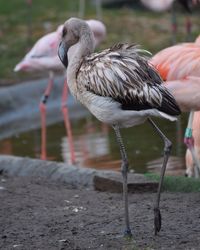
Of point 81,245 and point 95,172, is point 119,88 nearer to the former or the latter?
point 81,245

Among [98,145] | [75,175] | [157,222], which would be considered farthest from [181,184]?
[98,145]

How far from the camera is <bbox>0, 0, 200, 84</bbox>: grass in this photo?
1427cm

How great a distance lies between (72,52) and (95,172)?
1.58 metres

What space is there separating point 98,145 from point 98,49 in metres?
5.27

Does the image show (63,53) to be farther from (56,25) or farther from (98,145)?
(56,25)

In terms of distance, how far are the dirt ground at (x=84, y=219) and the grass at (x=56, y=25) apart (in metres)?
6.47

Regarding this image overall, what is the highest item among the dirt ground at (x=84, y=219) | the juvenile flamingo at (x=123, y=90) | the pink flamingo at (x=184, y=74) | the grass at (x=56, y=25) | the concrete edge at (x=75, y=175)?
the juvenile flamingo at (x=123, y=90)

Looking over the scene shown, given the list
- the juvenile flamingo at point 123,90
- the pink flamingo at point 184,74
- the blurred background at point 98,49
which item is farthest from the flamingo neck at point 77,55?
the blurred background at point 98,49

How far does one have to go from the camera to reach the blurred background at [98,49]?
8562 mm

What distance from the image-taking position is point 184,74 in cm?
652

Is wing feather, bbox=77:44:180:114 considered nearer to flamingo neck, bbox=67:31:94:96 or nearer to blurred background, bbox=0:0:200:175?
flamingo neck, bbox=67:31:94:96

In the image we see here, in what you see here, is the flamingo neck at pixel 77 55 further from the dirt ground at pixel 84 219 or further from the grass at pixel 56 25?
the grass at pixel 56 25

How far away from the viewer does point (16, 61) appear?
13758 millimetres

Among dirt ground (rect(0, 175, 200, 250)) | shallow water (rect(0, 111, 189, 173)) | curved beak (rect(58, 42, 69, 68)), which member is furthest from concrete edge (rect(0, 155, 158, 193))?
curved beak (rect(58, 42, 69, 68))
